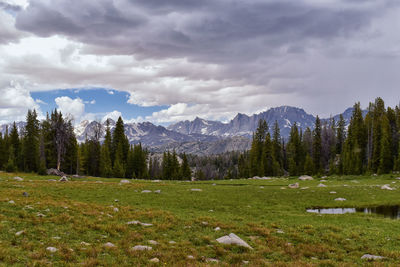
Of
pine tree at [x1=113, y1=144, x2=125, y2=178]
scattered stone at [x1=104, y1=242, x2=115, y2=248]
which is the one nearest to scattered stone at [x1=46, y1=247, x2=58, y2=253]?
scattered stone at [x1=104, y1=242, x2=115, y2=248]

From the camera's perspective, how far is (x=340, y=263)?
10.9 metres

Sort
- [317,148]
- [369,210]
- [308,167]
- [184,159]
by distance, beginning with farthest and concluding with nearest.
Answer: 1. [184,159]
2. [317,148]
3. [308,167]
4. [369,210]

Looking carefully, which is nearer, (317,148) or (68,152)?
(68,152)

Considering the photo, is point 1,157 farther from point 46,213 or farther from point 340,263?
point 340,263

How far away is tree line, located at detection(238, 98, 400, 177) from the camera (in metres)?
78.6

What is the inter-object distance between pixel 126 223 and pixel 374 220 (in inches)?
733

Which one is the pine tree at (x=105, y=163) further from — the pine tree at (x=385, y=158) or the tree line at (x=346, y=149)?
the pine tree at (x=385, y=158)

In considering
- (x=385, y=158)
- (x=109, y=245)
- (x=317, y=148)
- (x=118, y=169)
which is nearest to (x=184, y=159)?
(x=118, y=169)

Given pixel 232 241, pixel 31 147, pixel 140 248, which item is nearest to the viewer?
pixel 140 248

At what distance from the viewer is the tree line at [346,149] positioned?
78625 mm

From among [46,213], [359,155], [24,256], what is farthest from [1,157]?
[359,155]

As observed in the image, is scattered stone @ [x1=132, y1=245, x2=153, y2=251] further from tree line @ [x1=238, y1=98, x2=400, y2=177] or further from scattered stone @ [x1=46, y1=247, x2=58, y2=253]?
tree line @ [x1=238, y1=98, x2=400, y2=177]

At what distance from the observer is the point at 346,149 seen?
90.0 m

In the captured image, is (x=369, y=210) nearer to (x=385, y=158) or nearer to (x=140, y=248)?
(x=140, y=248)
